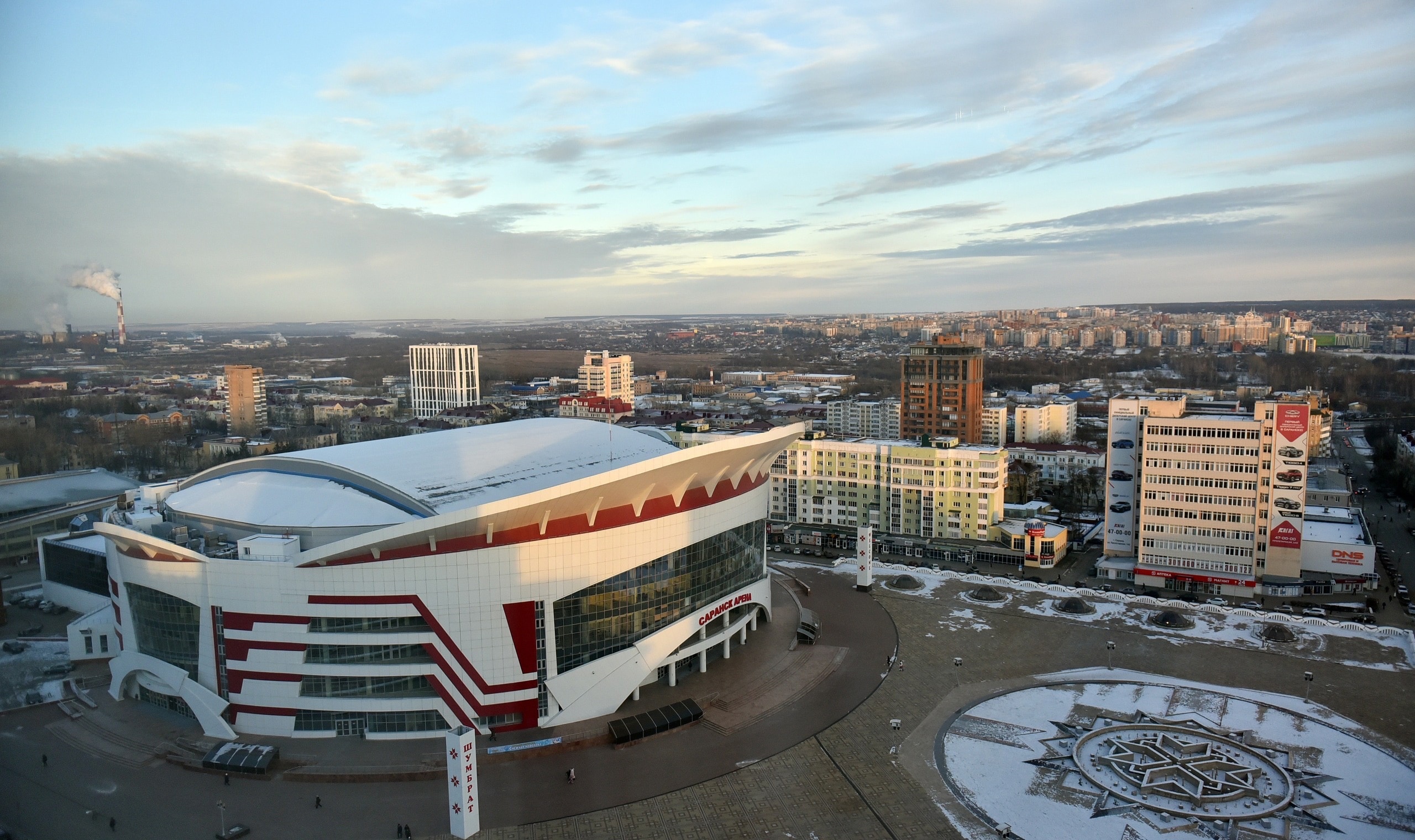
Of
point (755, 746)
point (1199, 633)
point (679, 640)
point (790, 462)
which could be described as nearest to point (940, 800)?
point (755, 746)

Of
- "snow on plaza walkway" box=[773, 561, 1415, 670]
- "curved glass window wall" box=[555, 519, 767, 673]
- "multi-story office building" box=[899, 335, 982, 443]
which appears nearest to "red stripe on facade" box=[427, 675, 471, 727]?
"curved glass window wall" box=[555, 519, 767, 673]

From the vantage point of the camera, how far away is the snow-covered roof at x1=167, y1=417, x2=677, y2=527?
23.4 m

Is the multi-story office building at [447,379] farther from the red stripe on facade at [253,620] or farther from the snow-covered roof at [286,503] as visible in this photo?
the red stripe on facade at [253,620]

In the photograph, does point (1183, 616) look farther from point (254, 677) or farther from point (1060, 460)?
point (254, 677)

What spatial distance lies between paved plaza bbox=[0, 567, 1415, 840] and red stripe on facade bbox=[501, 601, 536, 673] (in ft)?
8.16

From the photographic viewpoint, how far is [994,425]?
65.4 metres

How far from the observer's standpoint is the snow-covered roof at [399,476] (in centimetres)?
2338

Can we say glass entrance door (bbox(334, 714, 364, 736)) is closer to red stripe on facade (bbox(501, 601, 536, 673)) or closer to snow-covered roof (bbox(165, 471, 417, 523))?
red stripe on facade (bbox(501, 601, 536, 673))

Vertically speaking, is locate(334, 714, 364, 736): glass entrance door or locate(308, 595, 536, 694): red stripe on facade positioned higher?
locate(308, 595, 536, 694): red stripe on facade

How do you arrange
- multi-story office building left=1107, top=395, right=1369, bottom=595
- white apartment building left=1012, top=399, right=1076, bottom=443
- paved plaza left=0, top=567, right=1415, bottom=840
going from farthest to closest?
white apartment building left=1012, top=399, right=1076, bottom=443 → multi-story office building left=1107, top=395, right=1369, bottom=595 → paved plaza left=0, top=567, right=1415, bottom=840

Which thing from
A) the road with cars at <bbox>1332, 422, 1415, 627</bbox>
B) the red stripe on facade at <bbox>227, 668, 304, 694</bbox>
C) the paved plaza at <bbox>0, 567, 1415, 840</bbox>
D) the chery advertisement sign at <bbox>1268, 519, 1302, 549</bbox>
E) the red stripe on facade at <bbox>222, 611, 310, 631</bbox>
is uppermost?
the red stripe on facade at <bbox>222, 611, 310, 631</bbox>

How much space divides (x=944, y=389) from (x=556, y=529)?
1774 inches

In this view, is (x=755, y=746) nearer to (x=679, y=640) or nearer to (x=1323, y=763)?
(x=679, y=640)

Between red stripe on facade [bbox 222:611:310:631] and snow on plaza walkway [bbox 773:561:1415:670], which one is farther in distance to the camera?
snow on plaza walkway [bbox 773:561:1415:670]
